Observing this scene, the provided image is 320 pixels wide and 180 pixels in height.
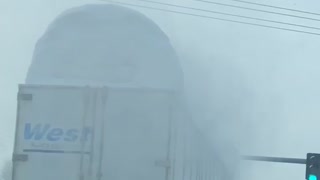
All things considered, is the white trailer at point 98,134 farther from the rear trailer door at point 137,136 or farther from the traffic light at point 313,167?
the traffic light at point 313,167

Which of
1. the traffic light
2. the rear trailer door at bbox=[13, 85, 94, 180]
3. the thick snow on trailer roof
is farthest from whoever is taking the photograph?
the traffic light

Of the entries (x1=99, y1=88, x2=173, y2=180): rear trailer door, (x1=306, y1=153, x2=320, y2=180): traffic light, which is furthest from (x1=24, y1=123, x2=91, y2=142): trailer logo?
(x1=306, y1=153, x2=320, y2=180): traffic light

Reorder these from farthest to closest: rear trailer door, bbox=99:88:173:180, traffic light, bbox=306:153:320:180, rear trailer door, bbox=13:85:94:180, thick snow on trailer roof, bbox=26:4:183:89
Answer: traffic light, bbox=306:153:320:180 < thick snow on trailer roof, bbox=26:4:183:89 < rear trailer door, bbox=13:85:94:180 < rear trailer door, bbox=99:88:173:180

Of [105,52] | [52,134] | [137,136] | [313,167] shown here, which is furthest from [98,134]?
[313,167]

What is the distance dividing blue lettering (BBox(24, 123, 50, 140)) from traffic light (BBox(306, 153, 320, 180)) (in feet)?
23.6

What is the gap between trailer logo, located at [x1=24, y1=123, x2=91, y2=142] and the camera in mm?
11992

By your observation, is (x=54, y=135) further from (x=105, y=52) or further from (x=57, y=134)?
(x=105, y=52)

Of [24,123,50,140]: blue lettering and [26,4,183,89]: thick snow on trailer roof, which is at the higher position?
[26,4,183,89]: thick snow on trailer roof

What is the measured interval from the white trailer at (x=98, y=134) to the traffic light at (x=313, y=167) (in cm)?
595

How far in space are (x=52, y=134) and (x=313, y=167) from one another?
23.6 ft

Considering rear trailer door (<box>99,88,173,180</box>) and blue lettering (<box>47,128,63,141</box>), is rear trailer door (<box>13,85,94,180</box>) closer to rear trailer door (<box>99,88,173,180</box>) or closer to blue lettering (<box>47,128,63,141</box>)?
blue lettering (<box>47,128,63,141</box>)

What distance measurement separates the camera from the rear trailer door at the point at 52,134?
1192 cm

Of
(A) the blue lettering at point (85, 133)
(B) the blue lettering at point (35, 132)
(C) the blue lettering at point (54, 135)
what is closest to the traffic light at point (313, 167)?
(A) the blue lettering at point (85, 133)

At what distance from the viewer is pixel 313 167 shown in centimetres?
1748
